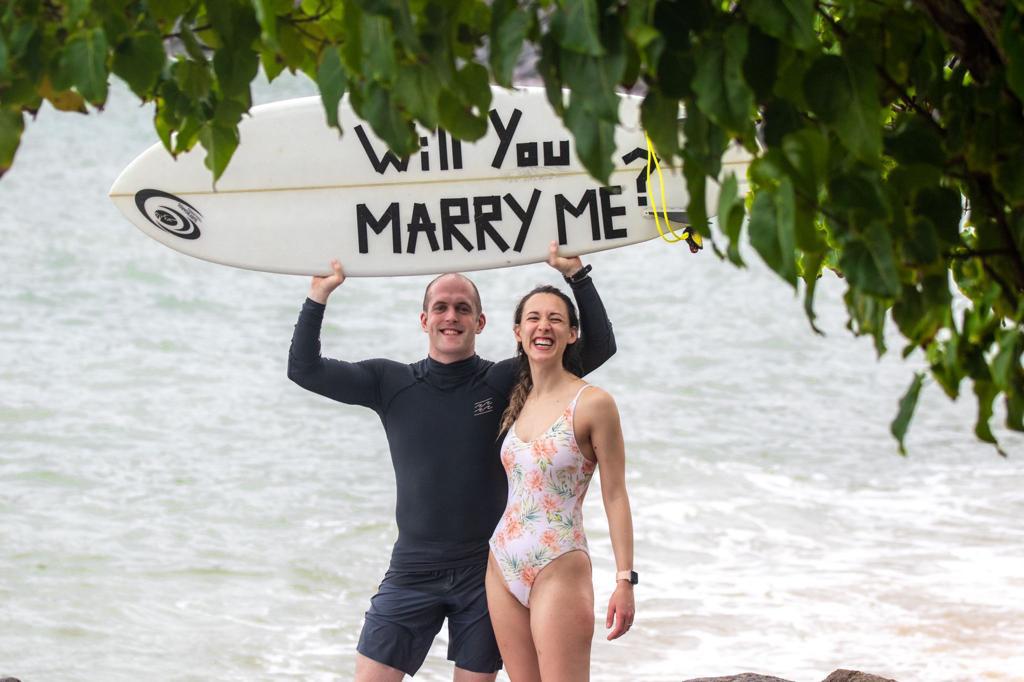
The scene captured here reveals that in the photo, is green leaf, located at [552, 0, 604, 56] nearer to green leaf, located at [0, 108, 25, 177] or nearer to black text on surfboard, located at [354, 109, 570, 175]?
green leaf, located at [0, 108, 25, 177]

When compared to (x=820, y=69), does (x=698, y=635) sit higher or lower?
lower

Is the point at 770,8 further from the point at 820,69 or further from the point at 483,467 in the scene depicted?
the point at 483,467

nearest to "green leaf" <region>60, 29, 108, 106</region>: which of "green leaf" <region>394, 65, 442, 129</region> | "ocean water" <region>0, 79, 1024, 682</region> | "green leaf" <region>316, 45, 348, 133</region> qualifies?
"green leaf" <region>316, 45, 348, 133</region>

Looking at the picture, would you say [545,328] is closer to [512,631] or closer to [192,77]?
[512,631]

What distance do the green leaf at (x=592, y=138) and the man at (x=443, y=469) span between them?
1.64 m

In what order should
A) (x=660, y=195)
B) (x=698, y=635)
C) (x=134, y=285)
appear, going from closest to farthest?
1. (x=660, y=195)
2. (x=698, y=635)
3. (x=134, y=285)

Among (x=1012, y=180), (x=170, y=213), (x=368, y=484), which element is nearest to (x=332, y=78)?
(x=1012, y=180)

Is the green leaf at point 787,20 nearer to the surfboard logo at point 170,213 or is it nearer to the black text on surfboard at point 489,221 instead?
the black text on surfboard at point 489,221

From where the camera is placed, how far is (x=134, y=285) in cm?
1498

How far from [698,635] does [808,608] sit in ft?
2.49

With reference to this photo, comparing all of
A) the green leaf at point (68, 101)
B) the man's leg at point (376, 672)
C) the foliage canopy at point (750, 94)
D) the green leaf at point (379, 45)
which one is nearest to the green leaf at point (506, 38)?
the foliage canopy at point (750, 94)

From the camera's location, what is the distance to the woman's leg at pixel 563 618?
109 inches

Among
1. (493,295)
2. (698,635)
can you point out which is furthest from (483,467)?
(493,295)

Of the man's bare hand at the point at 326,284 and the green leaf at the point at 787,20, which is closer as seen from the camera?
the green leaf at the point at 787,20
